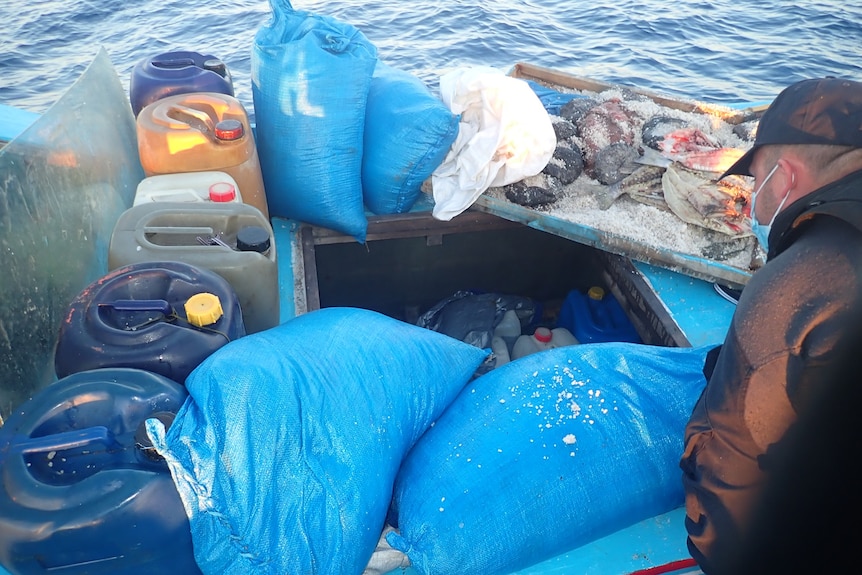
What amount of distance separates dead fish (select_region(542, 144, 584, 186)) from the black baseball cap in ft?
4.81

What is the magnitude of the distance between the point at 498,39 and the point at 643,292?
5154 mm

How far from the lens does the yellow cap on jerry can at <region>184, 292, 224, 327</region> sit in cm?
149

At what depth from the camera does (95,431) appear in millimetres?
1176

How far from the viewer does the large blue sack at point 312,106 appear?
92.4 inches

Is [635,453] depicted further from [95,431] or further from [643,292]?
[95,431]

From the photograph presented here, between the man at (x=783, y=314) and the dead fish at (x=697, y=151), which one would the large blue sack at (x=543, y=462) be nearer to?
the man at (x=783, y=314)

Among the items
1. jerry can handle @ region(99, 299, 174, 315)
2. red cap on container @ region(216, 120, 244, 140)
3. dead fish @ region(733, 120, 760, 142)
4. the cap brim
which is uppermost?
the cap brim

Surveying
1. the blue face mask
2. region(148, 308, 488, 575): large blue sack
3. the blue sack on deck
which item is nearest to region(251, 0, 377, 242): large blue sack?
the blue sack on deck

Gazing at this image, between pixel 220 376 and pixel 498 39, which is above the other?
pixel 220 376

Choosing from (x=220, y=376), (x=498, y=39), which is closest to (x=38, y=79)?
(x=498, y=39)

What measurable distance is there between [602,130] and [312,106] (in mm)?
1338

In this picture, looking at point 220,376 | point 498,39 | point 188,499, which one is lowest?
point 498,39

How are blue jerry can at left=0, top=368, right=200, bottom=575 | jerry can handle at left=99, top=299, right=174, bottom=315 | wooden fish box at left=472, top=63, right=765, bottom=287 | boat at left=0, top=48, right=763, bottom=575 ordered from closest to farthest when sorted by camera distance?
1. blue jerry can at left=0, top=368, right=200, bottom=575
2. jerry can handle at left=99, top=299, right=174, bottom=315
3. boat at left=0, top=48, right=763, bottom=575
4. wooden fish box at left=472, top=63, right=765, bottom=287

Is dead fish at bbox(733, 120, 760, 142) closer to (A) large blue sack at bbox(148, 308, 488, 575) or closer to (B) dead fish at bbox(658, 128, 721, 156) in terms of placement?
(B) dead fish at bbox(658, 128, 721, 156)
